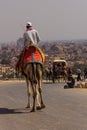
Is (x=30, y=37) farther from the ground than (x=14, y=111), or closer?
farther from the ground

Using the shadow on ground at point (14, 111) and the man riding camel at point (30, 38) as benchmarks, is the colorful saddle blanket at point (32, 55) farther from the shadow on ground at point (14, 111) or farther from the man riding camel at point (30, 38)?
the shadow on ground at point (14, 111)

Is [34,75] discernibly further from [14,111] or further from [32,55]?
[14,111]

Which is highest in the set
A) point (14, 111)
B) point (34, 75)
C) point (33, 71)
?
point (33, 71)

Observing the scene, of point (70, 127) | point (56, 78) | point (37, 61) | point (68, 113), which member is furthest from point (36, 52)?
point (56, 78)

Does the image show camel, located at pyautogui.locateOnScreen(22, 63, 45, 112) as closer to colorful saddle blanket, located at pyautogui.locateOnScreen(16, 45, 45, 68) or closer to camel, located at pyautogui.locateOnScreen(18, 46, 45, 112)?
camel, located at pyautogui.locateOnScreen(18, 46, 45, 112)

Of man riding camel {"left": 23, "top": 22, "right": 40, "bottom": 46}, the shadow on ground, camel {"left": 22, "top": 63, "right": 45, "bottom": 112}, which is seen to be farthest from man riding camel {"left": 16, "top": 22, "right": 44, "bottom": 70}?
the shadow on ground

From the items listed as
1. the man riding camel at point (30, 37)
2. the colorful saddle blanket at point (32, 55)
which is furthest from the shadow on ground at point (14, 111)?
the man riding camel at point (30, 37)

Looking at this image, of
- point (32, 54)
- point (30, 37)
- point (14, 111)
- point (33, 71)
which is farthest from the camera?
point (30, 37)

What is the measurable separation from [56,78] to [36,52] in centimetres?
2626

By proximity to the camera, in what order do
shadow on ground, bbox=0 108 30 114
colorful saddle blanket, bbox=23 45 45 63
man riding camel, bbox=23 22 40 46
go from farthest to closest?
1. man riding camel, bbox=23 22 40 46
2. colorful saddle blanket, bbox=23 45 45 63
3. shadow on ground, bbox=0 108 30 114

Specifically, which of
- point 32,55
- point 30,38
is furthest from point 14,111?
point 30,38

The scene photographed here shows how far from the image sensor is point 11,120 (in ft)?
36.9

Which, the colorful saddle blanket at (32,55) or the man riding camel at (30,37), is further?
the man riding camel at (30,37)

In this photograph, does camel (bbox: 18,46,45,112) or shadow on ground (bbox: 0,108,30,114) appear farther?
camel (bbox: 18,46,45,112)
